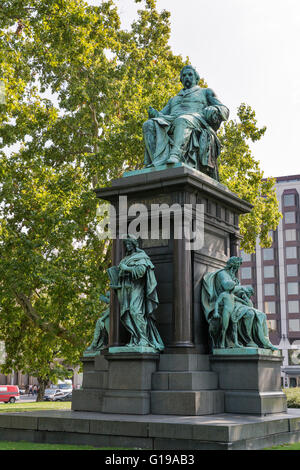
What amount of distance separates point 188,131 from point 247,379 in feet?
16.6

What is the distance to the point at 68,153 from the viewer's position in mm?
27531

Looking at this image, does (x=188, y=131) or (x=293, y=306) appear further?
(x=293, y=306)

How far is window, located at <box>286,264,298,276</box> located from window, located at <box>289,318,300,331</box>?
6.63 meters

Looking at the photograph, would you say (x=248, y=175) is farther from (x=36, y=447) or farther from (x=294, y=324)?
(x=294, y=324)

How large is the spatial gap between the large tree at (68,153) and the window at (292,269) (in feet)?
182

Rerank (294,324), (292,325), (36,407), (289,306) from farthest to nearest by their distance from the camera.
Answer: (289,306) < (292,325) < (294,324) < (36,407)

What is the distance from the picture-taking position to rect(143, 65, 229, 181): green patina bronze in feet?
38.3

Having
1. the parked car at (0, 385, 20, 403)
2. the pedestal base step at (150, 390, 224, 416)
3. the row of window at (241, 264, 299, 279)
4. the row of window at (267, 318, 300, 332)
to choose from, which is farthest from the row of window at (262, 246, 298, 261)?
the pedestal base step at (150, 390, 224, 416)

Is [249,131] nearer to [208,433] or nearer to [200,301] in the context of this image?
[200,301]

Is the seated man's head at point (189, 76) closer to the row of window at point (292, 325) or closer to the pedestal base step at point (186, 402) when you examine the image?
the pedestal base step at point (186, 402)

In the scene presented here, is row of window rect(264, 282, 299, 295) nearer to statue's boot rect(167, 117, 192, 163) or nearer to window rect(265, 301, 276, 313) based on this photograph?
window rect(265, 301, 276, 313)

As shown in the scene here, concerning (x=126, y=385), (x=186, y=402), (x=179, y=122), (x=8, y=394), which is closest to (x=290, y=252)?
(x=8, y=394)

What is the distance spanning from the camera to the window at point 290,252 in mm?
82938

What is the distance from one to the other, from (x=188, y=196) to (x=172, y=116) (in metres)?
2.17
